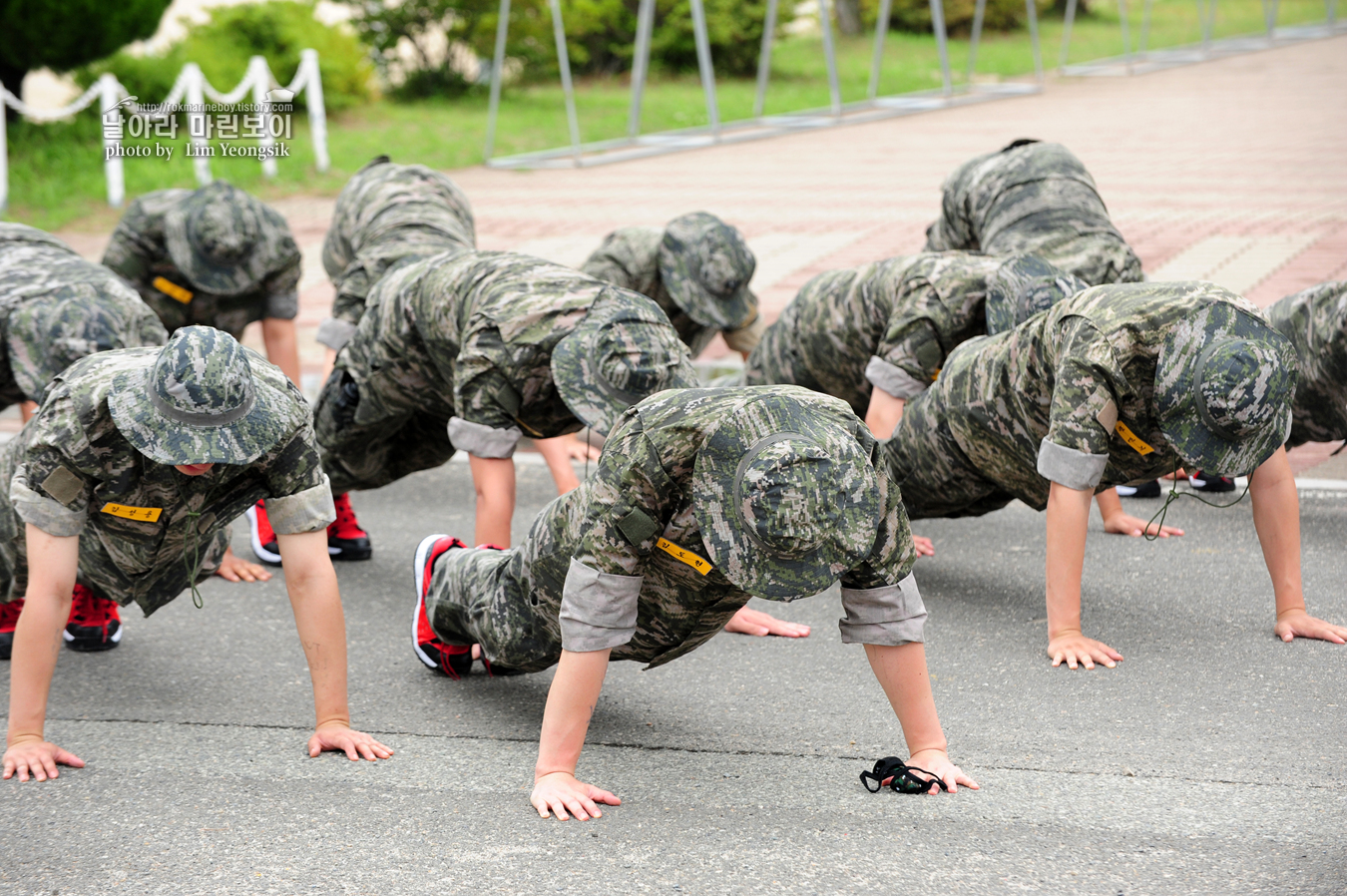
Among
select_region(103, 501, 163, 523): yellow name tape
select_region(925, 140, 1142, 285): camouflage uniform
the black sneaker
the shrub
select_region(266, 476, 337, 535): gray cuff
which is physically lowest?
the black sneaker

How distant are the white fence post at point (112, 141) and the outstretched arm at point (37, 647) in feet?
31.3

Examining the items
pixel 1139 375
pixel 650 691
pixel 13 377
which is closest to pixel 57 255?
pixel 13 377

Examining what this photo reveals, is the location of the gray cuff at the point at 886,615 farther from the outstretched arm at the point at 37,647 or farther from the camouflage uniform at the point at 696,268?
the camouflage uniform at the point at 696,268

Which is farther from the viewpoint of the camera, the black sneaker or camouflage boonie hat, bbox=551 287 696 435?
the black sneaker

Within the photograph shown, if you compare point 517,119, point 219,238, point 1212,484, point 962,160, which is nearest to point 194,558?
point 219,238

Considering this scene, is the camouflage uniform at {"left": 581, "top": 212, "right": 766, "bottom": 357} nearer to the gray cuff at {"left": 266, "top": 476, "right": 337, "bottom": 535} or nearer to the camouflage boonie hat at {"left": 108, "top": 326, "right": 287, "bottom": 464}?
the gray cuff at {"left": 266, "top": 476, "right": 337, "bottom": 535}

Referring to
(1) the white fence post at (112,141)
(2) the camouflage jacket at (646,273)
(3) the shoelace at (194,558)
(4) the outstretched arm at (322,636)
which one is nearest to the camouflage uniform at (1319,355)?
(2) the camouflage jacket at (646,273)

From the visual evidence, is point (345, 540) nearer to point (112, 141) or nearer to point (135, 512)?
point (135, 512)

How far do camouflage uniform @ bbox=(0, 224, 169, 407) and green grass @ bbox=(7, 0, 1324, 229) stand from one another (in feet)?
23.0

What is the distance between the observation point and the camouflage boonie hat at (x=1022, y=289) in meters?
4.38

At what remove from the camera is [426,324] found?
14.7 ft

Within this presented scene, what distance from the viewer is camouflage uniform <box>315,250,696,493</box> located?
400 cm

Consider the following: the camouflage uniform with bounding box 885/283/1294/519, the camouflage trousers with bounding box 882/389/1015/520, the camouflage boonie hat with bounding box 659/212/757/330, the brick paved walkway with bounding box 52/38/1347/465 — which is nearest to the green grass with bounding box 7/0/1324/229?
the brick paved walkway with bounding box 52/38/1347/465

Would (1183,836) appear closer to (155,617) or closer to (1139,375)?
(1139,375)
